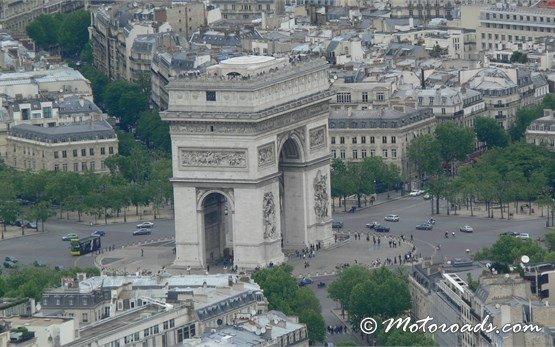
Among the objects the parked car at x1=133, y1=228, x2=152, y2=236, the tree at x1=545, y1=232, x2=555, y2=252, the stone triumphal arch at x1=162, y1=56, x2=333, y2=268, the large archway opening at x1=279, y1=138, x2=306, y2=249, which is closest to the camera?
the tree at x1=545, y1=232, x2=555, y2=252

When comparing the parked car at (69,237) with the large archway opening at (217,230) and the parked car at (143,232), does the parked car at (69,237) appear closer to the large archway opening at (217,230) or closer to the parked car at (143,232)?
the parked car at (143,232)

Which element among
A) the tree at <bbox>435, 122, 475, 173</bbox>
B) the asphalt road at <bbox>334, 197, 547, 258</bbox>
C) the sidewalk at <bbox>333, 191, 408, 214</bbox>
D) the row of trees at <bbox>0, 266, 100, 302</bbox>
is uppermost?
the row of trees at <bbox>0, 266, 100, 302</bbox>

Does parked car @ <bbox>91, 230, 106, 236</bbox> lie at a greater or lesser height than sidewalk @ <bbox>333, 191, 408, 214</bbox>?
greater

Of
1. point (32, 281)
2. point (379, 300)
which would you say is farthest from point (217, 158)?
point (379, 300)

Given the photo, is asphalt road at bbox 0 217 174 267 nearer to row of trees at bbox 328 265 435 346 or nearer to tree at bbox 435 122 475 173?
tree at bbox 435 122 475 173

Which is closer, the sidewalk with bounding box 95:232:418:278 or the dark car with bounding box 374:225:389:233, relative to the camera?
the sidewalk with bounding box 95:232:418:278

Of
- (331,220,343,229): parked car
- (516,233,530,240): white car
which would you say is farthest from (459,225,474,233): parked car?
(331,220,343,229): parked car

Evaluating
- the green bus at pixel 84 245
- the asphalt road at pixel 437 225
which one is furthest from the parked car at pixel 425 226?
the green bus at pixel 84 245
